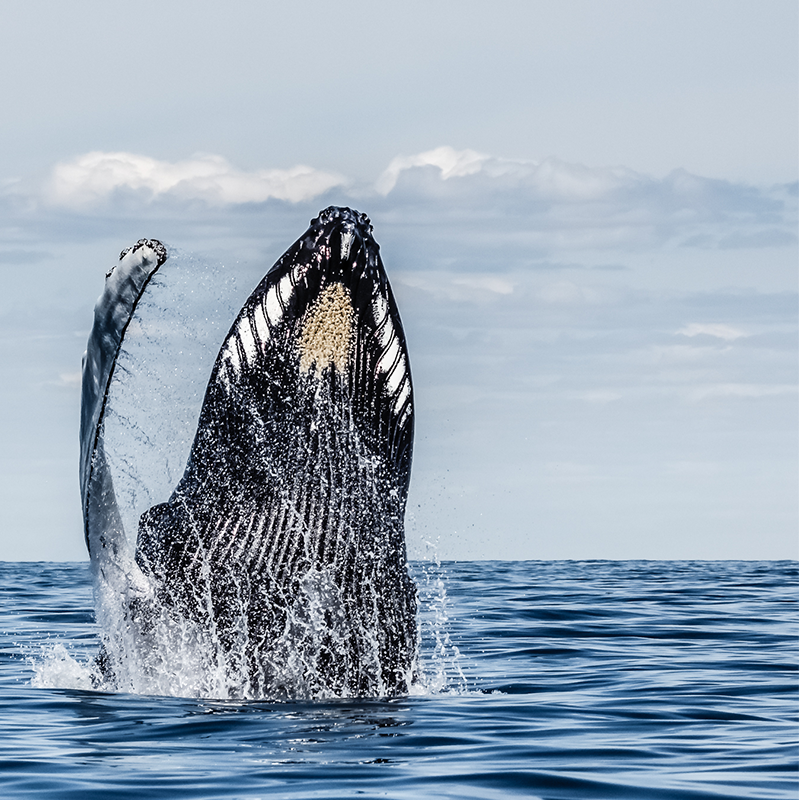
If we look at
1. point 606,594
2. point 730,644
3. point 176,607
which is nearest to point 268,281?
point 176,607

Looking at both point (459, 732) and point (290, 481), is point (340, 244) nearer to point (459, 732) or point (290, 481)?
point (290, 481)

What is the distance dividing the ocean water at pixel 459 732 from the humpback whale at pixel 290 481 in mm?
542

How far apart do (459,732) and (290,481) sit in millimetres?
1894

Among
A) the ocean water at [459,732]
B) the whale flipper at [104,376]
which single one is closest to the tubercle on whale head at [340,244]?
the whale flipper at [104,376]

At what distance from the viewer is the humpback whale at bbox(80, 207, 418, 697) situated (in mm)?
8711

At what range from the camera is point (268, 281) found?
28.7 feet

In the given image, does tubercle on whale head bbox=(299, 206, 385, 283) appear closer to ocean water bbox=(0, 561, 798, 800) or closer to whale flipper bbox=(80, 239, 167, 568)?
whale flipper bbox=(80, 239, 167, 568)

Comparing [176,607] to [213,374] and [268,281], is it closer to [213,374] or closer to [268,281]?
[213,374]

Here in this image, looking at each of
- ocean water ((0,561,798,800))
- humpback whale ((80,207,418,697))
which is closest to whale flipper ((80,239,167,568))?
humpback whale ((80,207,418,697))

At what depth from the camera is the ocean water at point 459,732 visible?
7.59 metres

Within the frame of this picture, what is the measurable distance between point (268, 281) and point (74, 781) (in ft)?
10.0

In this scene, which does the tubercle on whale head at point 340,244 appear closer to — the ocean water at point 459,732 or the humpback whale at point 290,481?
the humpback whale at point 290,481

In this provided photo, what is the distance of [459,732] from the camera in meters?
9.12

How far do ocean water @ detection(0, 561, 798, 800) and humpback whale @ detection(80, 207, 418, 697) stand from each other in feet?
1.78
